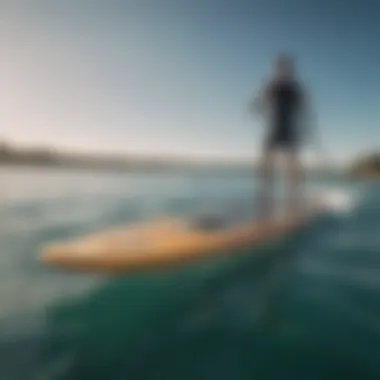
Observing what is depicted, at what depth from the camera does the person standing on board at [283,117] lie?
88.1 inches

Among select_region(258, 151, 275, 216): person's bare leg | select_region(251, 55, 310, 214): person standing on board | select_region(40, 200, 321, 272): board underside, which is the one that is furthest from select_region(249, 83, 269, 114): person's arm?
select_region(40, 200, 321, 272): board underside

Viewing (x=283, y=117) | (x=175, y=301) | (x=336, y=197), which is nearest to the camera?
(x=175, y=301)

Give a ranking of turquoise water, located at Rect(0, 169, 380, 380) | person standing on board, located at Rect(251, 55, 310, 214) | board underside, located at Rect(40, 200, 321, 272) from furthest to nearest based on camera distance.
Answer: person standing on board, located at Rect(251, 55, 310, 214), board underside, located at Rect(40, 200, 321, 272), turquoise water, located at Rect(0, 169, 380, 380)

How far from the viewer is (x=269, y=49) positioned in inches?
88.3

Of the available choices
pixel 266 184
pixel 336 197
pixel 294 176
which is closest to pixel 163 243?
pixel 266 184

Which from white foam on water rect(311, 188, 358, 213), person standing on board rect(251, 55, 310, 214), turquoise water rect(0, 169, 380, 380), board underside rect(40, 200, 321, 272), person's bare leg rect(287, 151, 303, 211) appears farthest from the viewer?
white foam on water rect(311, 188, 358, 213)

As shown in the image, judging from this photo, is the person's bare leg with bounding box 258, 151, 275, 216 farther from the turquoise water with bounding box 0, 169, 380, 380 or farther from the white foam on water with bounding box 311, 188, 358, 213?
the white foam on water with bounding box 311, 188, 358, 213

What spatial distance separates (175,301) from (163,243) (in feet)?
0.98

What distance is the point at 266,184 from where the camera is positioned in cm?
247

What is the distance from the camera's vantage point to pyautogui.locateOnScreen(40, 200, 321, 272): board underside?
204cm

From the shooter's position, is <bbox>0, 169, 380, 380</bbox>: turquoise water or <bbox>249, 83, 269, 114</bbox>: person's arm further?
<bbox>249, 83, 269, 114</bbox>: person's arm

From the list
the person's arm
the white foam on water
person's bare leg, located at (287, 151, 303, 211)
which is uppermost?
the person's arm

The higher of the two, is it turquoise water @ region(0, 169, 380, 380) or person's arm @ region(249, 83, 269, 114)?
person's arm @ region(249, 83, 269, 114)

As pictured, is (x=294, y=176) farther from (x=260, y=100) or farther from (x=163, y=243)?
(x=163, y=243)
